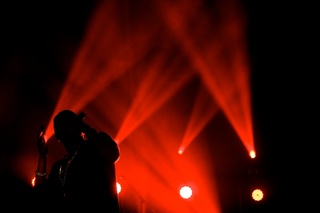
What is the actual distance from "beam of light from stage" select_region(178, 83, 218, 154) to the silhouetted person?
17.4ft

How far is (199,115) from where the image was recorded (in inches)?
299

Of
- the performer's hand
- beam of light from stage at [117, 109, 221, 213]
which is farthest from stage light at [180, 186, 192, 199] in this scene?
→ the performer's hand

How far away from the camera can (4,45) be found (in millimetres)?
5797

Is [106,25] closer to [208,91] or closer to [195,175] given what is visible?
[208,91]

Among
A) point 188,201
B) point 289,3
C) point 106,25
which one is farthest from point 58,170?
point 289,3

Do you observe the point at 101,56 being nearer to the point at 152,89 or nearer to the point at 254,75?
the point at 152,89

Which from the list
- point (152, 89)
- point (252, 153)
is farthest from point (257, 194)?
point (152, 89)

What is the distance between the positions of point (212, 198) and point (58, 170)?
5424 mm

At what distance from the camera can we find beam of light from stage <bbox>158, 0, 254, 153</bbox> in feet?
21.2

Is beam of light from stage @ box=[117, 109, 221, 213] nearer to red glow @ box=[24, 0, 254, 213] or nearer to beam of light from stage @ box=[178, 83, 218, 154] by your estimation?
red glow @ box=[24, 0, 254, 213]

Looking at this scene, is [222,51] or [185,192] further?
[222,51]

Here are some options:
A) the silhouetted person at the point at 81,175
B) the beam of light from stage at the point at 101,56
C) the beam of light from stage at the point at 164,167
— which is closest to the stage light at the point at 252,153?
the beam of light from stage at the point at 164,167

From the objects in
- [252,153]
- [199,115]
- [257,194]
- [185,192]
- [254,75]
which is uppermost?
[254,75]

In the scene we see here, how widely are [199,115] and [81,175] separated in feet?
18.9
